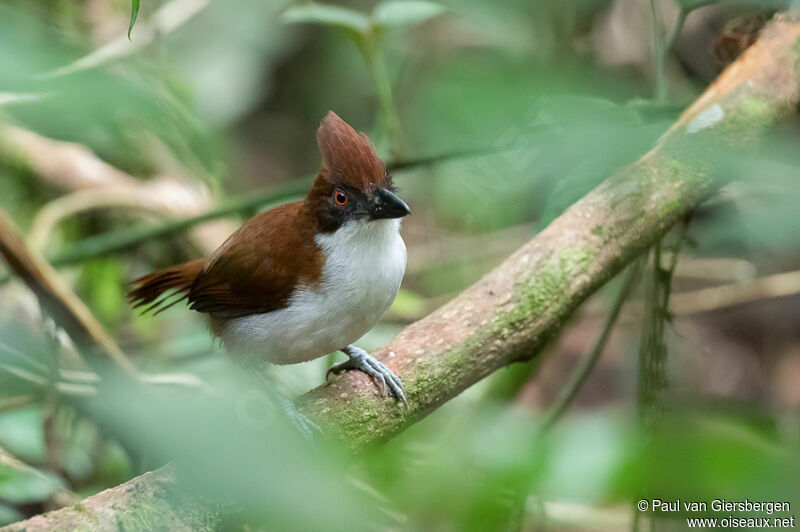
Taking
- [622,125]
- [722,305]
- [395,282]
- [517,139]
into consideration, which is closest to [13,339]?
[395,282]

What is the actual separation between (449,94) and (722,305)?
347 centimetres

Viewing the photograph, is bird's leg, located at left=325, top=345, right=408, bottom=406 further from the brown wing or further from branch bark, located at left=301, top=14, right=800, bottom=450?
the brown wing

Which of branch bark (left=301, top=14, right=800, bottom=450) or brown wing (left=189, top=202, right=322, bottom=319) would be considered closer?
branch bark (left=301, top=14, right=800, bottom=450)

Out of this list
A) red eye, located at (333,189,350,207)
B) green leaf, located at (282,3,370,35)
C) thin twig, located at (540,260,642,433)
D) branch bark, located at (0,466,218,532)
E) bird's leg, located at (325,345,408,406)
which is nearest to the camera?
branch bark, located at (0,466,218,532)

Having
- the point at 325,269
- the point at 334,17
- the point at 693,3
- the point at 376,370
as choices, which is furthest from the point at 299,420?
the point at 693,3

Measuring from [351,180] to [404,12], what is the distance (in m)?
0.78

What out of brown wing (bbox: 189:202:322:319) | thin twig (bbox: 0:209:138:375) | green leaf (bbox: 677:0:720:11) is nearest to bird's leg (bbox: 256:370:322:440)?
brown wing (bbox: 189:202:322:319)

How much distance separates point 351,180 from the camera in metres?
2.33

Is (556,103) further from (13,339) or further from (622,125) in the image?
(13,339)

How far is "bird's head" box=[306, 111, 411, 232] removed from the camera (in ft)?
7.47

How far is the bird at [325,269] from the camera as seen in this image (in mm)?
2297

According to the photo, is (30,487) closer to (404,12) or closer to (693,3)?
(404,12)

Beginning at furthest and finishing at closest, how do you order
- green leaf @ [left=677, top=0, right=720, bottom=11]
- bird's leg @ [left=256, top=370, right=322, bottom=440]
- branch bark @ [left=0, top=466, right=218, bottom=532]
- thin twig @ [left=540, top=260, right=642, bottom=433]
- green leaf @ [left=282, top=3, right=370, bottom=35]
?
thin twig @ [left=540, top=260, right=642, bottom=433] → green leaf @ [left=282, top=3, right=370, bottom=35] → green leaf @ [left=677, top=0, right=720, bottom=11] → bird's leg @ [left=256, top=370, right=322, bottom=440] → branch bark @ [left=0, top=466, right=218, bottom=532]

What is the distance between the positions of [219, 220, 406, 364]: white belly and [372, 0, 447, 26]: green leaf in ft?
2.56
